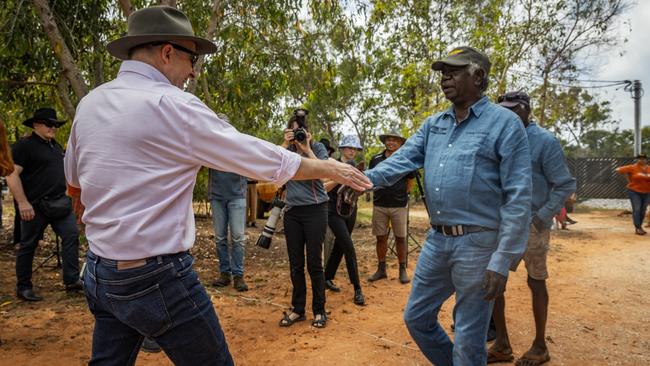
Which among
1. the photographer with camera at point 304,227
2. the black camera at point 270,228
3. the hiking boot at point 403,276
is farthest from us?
the hiking boot at point 403,276

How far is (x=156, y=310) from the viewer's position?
6.30 feet

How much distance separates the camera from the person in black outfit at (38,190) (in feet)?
18.0

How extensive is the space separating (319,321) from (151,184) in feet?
11.2

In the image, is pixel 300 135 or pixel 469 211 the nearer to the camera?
pixel 469 211

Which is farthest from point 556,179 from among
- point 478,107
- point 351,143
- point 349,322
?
point 351,143

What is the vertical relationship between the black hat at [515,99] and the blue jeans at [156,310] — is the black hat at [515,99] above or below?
above

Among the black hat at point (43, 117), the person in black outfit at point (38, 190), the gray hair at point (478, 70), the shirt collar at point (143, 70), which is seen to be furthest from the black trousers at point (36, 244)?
the gray hair at point (478, 70)

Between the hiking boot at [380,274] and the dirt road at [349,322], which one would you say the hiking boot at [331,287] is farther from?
the hiking boot at [380,274]

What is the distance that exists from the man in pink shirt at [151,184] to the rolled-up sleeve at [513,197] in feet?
4.17

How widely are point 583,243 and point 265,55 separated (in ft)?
26.3

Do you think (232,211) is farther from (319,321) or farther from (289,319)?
(319,321)

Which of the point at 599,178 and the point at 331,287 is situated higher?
the point at 599,178

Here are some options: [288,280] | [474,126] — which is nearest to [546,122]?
[288,280]

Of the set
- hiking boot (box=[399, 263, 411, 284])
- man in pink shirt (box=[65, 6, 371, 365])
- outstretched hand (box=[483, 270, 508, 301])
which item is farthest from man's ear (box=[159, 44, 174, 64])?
hiking boot (box=[399, 263, 411, 284])
